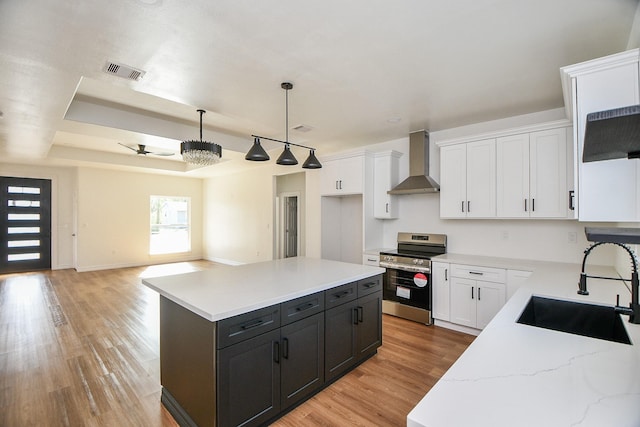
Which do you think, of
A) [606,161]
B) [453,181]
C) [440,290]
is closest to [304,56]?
[606,161]

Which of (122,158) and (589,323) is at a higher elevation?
(122,158)

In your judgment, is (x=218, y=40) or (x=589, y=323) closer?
(x=589, y=323)

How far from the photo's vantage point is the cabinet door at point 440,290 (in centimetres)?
360

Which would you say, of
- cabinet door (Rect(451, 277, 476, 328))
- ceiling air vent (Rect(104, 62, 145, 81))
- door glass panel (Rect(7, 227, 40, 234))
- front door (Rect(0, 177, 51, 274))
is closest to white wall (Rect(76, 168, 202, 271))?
front door (Rect(0, 177, 51, 274))

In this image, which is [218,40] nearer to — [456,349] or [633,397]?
[633,397]

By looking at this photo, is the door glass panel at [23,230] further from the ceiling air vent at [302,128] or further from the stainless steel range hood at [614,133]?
the stainless steel range hood at [614,133]

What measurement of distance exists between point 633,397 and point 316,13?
221 centimetres

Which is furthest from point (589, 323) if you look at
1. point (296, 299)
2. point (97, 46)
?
point (97, 46)

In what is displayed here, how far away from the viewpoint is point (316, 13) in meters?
1.80

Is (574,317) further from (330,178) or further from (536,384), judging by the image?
(330,178)

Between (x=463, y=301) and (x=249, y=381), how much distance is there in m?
2.74

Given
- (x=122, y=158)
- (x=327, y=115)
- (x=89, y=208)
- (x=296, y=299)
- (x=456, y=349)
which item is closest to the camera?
(x=296, y=299)

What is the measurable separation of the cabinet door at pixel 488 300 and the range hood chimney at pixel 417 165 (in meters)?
1.46

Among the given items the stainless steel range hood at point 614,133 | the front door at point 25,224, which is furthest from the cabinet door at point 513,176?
the front door at point 25,224
